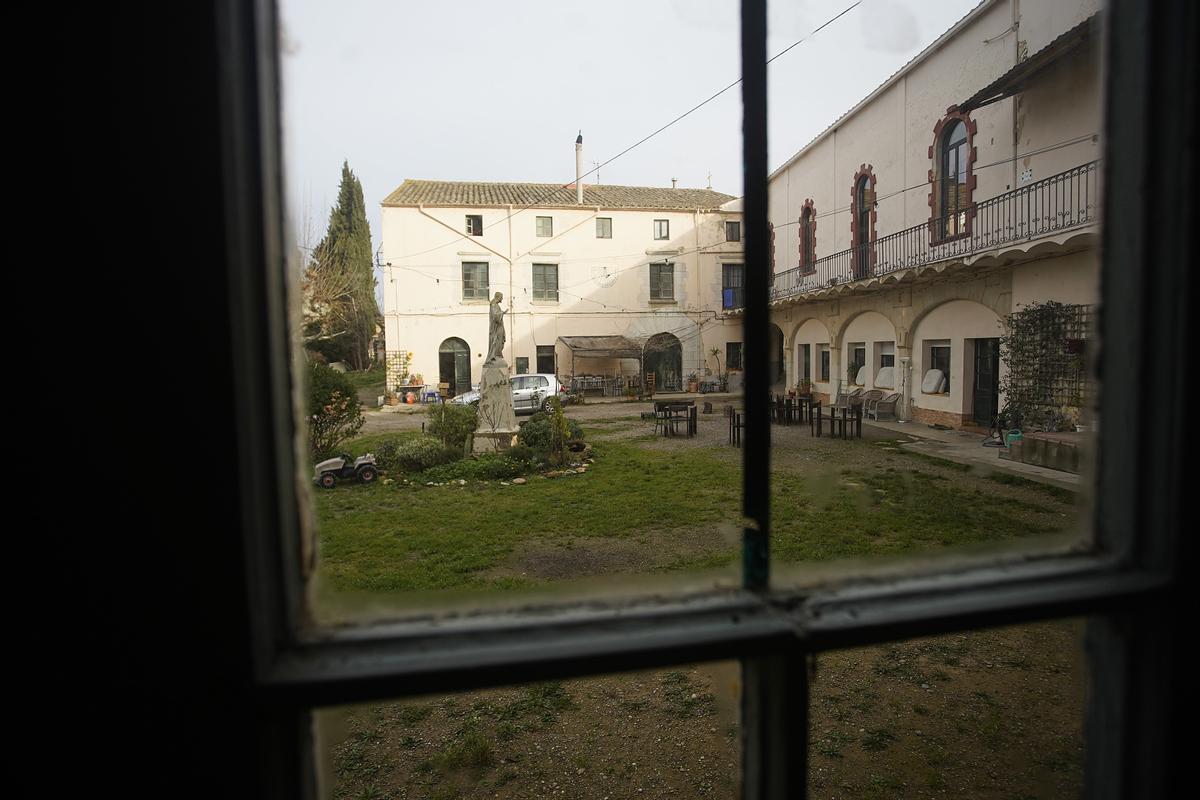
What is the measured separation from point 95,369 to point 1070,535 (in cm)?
124

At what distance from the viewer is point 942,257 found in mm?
12742

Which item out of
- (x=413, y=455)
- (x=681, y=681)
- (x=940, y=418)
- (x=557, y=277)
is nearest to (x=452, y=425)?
(x=413, y=455)

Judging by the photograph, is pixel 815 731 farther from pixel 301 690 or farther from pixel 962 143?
pixel 962 143

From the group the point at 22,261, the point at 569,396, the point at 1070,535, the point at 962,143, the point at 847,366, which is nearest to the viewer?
the point at 22,261

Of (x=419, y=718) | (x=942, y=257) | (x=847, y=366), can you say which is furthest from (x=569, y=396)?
(x=419, y=718)

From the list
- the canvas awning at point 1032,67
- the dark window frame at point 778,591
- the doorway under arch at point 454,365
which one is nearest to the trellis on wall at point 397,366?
the doorway under arch at point 454,365

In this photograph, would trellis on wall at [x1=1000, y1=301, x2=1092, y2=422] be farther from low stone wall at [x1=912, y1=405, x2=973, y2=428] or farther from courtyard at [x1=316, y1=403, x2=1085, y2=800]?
courtyard at [x1=316, y1=403, x2=1085, y2=800]

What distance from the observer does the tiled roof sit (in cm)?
2377

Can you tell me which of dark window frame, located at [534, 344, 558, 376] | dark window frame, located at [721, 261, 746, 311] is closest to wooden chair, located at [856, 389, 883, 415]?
dark window frame, located at [721, 261, 746, 311]

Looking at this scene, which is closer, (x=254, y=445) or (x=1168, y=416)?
(x=254, y=445)

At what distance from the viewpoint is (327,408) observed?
30.3ft

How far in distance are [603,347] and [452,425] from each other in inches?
571

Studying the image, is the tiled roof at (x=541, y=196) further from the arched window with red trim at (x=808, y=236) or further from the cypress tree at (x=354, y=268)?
the arched window with red trim at (x=808, y=236)

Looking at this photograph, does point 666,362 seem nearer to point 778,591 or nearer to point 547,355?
point 547,355
